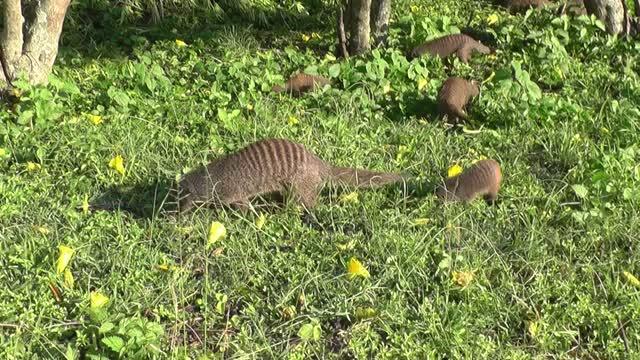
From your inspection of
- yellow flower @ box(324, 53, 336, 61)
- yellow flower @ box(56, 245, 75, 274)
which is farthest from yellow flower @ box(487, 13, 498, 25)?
yellow flower @ box(56, 245, 75, 274)

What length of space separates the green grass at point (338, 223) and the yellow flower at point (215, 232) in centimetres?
5

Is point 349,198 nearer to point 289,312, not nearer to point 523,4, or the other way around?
point 289,312

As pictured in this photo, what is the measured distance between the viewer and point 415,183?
3.84 m

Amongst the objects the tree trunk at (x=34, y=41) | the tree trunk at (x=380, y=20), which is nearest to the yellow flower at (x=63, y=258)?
the tree trunk at (x=34, y=41)

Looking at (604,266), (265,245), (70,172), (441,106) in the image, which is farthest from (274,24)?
(604,266)

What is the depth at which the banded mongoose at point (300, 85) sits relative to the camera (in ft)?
16.1

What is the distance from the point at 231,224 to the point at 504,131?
5.30 ft

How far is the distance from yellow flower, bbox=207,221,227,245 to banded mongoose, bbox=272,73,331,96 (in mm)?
1615

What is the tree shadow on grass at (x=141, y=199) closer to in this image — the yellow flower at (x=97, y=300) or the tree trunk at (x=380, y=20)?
the yellow flower at (x=97, y=300)

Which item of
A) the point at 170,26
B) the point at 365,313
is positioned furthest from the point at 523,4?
the point at 365,313

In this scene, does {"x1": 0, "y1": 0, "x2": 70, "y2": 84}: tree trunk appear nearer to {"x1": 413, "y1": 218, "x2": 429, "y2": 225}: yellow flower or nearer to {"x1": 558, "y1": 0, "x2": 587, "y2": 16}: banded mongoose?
{"x1": 413, "y1": 218, "x2": 429, "y2": 225}: yellow flower

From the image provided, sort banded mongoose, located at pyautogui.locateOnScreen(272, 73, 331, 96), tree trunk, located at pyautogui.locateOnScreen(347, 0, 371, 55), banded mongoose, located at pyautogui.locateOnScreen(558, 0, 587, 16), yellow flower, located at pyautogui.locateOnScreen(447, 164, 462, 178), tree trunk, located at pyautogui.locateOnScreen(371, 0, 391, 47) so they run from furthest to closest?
1. banded mongoose, located at pyautogui.locateOnScreen(558, 0, 587, 16)
2. tree trunk, located at pyautogui.locateOnScreen(371, 0, 391, 47)
3. tree trunk, located at pyautogui.locateOnScreen(347, 0, 371, 55)
4. banded mongoose, located at pyautogui.locateOnScreen(272, 73, 331, 96)
5. yellow flower, located at pyautogui.locateOnScreen(447, 164, 462, 178)

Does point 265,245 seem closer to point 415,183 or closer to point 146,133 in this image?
point 415,183

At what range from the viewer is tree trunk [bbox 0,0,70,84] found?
4.72 meters
